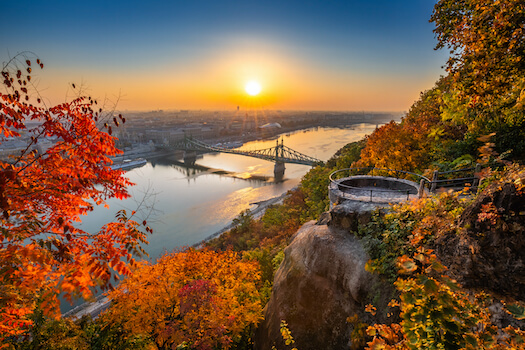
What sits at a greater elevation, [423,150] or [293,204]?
[423,150]

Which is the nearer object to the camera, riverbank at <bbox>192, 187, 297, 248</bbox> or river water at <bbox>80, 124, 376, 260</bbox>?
riverbank at <bbox>192, 187, 297, 248</bbox>

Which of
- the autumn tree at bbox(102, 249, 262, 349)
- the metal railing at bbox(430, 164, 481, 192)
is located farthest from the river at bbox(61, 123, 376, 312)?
the metal railing at bbox(430, 164, 481, 192)

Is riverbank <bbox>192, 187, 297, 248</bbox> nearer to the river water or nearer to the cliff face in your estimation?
the river water

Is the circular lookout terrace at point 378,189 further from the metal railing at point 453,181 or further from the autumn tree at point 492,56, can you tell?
the autumn tree at point 492,56

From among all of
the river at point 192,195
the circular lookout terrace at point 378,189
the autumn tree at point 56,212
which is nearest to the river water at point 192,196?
the river at point 192,195

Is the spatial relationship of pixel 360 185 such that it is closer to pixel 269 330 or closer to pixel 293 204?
pixel 269 330

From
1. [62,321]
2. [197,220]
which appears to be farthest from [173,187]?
[62,321]
